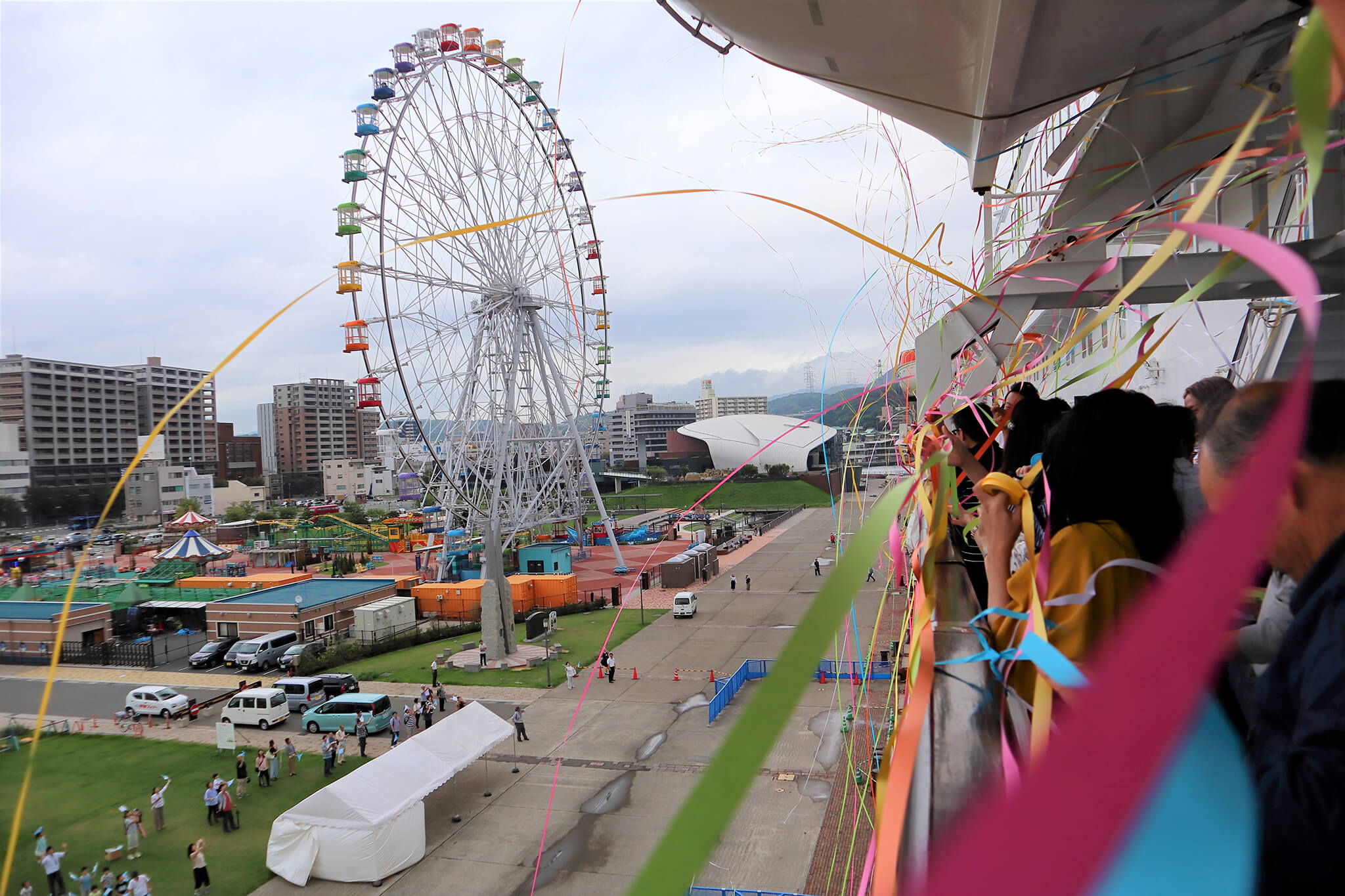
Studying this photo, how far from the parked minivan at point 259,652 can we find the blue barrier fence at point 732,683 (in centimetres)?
1294

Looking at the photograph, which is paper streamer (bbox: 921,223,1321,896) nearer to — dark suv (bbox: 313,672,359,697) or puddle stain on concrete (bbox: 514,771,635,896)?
puddle stain on concrete (bbox: 514,771,635,896)

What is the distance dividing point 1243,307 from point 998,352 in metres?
2.83

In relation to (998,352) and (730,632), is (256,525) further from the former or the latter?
(998,352)

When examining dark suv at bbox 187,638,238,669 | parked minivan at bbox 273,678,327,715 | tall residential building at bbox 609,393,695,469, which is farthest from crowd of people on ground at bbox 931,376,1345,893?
tall residential building at bbox 609,393,695,469

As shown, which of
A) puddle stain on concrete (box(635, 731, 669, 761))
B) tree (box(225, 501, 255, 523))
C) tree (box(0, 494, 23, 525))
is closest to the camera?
puddle stain on concrete (box(635, 731, 669, 761))

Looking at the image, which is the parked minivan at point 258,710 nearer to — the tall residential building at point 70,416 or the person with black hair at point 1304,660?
the person with black hair at point 1304,660

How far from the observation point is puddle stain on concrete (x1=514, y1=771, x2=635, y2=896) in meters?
9.10

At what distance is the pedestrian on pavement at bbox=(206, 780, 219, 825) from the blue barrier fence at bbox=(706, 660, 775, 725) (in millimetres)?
8074

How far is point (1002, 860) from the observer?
1.28ft

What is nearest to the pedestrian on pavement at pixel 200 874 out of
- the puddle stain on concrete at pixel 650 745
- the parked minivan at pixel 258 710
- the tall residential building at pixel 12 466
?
the puddle stain on concrete at pixel 650 745

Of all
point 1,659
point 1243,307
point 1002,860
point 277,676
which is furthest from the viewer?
point 1,659

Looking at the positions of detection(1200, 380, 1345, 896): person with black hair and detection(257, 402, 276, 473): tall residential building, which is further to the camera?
detection(257, 402, 276, 473): tall residential building

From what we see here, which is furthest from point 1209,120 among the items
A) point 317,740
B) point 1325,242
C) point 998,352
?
point 317,740

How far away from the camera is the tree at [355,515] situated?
51.8 meters
